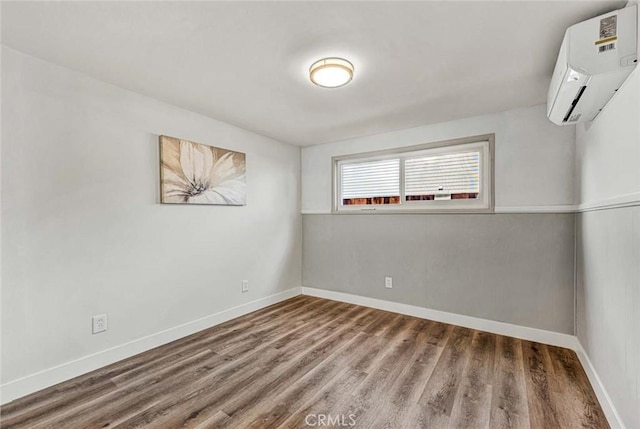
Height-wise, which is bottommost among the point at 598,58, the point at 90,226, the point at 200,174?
the point at 90,226

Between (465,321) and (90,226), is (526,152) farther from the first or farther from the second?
(90,226)

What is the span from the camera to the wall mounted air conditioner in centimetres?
136

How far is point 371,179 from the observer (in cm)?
381

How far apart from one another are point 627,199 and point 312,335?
2470mm

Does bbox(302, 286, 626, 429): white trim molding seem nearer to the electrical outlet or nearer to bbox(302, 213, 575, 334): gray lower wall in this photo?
bbox(302, 213, 575, 334): gray lower wall

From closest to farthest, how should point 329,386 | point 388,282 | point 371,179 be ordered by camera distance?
point 329,386 → point 388,282 → point 371,179

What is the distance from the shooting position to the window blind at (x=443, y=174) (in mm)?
3105

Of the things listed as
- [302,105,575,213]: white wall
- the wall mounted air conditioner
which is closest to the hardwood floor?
[302,105,575,213]: white wall

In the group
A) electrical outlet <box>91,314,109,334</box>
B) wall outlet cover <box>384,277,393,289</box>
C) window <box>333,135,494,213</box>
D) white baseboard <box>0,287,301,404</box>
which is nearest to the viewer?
white baseboard <box>0,287,301,404</box>

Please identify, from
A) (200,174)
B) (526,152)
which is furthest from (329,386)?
(526,152)

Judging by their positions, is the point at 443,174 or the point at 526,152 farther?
the point at 443,174

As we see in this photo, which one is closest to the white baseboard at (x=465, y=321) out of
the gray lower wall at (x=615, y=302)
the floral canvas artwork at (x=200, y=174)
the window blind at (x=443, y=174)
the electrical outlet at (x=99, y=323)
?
the gray lower wall at (x=615, y=302)

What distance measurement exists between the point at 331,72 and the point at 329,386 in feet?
7.11

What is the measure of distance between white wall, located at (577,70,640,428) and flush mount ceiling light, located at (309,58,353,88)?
1483 mm
